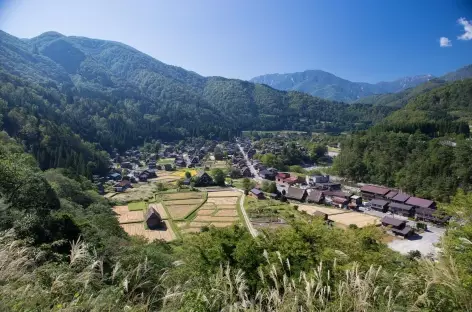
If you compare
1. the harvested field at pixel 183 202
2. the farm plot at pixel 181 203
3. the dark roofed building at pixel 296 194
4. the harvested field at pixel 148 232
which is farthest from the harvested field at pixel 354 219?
the harvested field at pixel 148 232

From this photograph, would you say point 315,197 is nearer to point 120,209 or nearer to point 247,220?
point 247,220

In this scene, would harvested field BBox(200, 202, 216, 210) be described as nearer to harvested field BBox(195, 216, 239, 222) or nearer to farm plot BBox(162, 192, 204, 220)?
farm plot BBox(162, 192, 204, 220)

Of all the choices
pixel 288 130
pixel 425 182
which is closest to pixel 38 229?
pixel 425 182

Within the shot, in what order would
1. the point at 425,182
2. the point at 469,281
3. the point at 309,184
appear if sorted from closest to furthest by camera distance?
the point at 469,281 → the point at 425,182 → the point at 309,184

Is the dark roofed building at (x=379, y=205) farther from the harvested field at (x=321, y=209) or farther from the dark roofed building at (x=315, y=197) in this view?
the dark roofed building at (x=315, y=197)

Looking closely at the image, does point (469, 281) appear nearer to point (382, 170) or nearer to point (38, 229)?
point (38, 229)

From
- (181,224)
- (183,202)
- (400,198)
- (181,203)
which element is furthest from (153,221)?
(400,198)

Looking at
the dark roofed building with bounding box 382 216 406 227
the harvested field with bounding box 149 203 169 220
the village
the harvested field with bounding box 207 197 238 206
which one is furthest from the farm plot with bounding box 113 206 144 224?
the dark roofed building with bounding box 382 216 406 227
